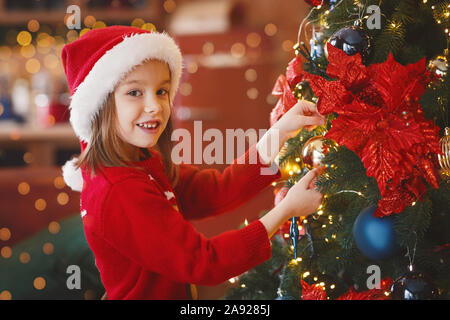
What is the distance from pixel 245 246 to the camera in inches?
33.7

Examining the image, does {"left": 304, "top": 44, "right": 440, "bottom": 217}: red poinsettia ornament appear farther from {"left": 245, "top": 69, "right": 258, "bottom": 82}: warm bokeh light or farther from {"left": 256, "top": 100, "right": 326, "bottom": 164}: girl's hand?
{"left": 245, "top": 69, "right": 258, "bottom": 82}: warm bokeh light

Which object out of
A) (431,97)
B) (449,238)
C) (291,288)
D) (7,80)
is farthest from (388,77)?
(7,80)

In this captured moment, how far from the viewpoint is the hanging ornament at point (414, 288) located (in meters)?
0.71

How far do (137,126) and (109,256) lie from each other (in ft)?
0.80

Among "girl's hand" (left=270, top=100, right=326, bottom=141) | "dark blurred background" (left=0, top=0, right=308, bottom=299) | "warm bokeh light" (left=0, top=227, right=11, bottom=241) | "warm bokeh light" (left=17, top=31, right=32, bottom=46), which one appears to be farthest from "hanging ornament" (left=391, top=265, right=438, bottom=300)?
"warm bokeh light" (left=17, top=31, right=32, bottom=46)

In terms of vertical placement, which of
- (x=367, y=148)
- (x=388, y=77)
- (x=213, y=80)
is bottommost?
(x=367, y=148)

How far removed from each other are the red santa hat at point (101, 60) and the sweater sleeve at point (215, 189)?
247mm

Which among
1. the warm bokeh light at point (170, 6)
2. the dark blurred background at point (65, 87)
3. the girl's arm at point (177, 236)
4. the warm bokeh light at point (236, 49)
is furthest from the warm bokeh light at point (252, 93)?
the girl's arm at point (177, 236)

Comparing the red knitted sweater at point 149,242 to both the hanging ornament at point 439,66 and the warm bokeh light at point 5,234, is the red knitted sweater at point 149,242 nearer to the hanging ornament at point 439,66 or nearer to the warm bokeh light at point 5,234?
the hanging ornament at point 439,66

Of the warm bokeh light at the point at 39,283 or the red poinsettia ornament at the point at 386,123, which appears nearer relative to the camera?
the red poinsettia ornament at the point at 386,123

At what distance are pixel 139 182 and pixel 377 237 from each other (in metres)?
0.41

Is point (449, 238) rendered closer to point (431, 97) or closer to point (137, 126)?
point (431, 97)

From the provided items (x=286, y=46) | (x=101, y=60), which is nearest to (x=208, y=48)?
(x=286, y=46)

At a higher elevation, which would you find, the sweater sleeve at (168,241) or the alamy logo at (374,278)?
the sweater sleeve at (168,241)
